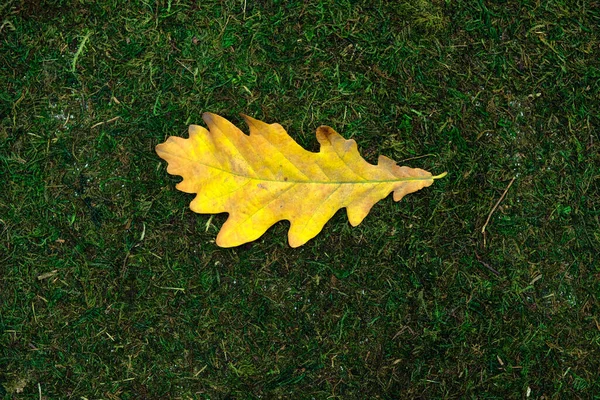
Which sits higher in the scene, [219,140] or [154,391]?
[219,140]

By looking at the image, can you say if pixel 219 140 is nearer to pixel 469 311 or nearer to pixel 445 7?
pixel 445 7

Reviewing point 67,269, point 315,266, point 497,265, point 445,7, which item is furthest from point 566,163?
point 67,269

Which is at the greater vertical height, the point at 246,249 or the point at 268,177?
the point at 268,177

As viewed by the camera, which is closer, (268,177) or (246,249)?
(268,177)

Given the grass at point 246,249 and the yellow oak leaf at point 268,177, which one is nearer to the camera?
the yellow oak leaf at point 268,177
